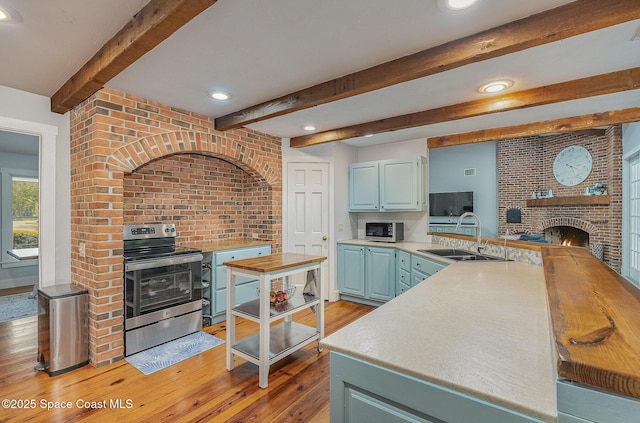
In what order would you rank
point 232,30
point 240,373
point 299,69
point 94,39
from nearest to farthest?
point 232,30 < point 94,39 < point 299,69 < point 240,373

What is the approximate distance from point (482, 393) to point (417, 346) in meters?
0.28

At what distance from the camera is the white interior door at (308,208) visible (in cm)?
439

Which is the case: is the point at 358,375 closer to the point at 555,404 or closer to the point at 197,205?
the point at 555,404

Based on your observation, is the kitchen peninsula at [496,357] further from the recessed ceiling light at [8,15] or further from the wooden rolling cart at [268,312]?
the recessed ceiling light at [8,15]

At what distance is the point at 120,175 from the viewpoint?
2.68 meters

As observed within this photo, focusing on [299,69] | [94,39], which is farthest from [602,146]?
[94,39]

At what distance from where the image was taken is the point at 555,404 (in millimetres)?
741

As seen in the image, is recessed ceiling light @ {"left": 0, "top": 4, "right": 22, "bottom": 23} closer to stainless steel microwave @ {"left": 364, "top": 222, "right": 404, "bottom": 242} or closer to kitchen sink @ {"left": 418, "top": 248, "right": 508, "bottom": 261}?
kitchen sink @ {"left": 418, "top": 248, "right": 508, "bottom": 261}

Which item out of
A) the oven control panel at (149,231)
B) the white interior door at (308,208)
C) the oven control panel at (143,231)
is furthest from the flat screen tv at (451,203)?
the oven control panel at (143,231)

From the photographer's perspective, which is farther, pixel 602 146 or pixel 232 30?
pixel 602 146

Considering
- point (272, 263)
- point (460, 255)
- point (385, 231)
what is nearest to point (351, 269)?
point (385, 231)

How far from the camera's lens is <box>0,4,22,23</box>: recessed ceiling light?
62.2 inches

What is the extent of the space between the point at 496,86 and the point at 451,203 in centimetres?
580

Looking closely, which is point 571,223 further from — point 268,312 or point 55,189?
point 55,189
